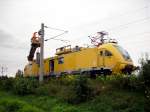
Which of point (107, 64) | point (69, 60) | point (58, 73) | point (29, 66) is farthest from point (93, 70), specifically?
point (29, 66)

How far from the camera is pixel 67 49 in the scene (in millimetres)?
31312

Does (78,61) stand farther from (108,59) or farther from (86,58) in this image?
(108,59)

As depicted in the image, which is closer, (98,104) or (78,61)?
(98,104)

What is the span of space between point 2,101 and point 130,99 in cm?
1050

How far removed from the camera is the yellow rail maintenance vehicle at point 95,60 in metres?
24.1

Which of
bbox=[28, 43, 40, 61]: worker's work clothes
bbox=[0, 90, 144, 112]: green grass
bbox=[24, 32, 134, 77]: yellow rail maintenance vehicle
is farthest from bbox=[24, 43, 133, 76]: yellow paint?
bbox=[0, 90, 144, 112]: green grass

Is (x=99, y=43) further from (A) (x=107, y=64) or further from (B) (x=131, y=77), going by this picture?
(B) (x=131, y=77)

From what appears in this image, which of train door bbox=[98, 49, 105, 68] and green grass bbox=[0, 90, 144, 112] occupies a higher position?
train door bbox=[98, 49, 105, 68]

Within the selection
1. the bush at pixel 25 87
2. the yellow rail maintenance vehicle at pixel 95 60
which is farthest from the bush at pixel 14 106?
the yellow rail maintenance vehicle at pixel 95 60

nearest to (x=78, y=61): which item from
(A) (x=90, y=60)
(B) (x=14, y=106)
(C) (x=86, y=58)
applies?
(C) (x=86, y=58)

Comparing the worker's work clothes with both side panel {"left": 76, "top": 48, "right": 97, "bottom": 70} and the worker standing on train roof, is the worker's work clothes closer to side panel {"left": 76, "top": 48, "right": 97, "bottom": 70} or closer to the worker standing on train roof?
the worker standing on train roof

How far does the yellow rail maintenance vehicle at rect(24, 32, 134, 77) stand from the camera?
24.1 meters

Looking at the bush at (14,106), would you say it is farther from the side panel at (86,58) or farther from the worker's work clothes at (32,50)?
the worker's work clothes at (32,50)

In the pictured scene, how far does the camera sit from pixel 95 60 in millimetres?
25578
